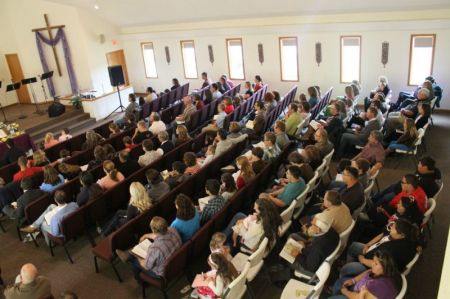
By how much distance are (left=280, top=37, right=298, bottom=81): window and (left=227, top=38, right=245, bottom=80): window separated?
135 cm

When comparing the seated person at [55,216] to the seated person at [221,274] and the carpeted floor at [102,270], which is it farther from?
the seated person at [221,274]

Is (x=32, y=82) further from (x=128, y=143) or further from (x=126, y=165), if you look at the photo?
(x=126, y=165)

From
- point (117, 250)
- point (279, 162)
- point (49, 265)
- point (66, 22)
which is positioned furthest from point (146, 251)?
point (66, 22)

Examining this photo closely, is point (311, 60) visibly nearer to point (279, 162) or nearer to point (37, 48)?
point (279, 162)

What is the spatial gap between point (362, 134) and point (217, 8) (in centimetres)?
597

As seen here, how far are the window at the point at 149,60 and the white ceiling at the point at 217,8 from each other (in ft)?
2.95

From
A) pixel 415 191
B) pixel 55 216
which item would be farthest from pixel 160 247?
pixel 415 191

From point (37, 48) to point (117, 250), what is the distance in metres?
11.2

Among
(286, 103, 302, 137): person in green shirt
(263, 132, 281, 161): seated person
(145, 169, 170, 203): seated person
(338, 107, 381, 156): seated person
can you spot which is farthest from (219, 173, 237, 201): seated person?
(338, 107, 381, 156): seated person

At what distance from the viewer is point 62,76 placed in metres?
13.3

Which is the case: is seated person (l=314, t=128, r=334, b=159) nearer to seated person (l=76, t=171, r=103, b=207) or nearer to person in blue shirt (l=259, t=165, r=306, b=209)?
person in blue shirt (l=259, t=165, r=306, b=209)

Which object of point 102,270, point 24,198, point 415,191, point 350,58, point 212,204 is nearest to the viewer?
point 415,191

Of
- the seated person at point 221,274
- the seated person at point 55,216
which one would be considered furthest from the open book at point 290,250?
the seated person at point 55,216

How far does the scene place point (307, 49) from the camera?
1076 cm
